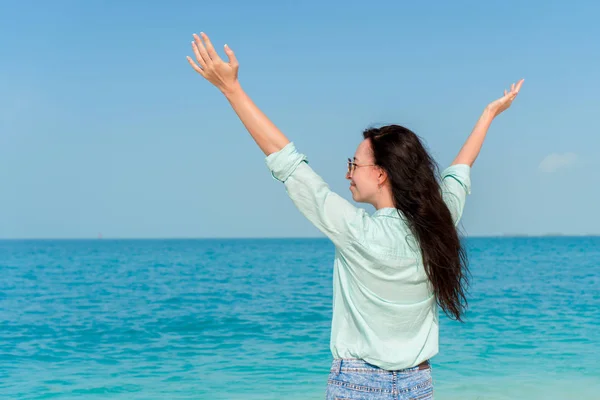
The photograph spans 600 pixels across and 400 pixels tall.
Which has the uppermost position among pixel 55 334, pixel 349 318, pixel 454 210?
pixel 454 210

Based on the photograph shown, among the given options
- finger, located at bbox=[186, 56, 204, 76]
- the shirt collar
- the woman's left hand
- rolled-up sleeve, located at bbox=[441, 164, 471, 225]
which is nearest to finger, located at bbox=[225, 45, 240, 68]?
the woman's left hand

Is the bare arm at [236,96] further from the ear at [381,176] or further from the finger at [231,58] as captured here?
the ear at [381,176]

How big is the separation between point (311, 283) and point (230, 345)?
1537 cm

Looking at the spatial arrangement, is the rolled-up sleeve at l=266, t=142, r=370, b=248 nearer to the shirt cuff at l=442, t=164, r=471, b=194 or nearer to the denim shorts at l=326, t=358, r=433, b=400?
the denim shorts at l=326, t=358, r=433, b=400

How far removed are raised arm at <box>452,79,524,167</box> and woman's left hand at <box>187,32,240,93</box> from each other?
0.92 meters

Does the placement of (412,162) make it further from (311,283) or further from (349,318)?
(311,283)

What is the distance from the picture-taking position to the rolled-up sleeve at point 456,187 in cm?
217

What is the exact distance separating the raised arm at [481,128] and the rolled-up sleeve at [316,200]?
706 millimetres

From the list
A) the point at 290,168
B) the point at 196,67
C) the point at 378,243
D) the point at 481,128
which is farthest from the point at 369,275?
the point at 481,128

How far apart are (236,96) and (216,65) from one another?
0.34 ft

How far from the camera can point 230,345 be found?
13305 mm

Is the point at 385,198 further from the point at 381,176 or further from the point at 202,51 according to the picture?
the point at 202,51

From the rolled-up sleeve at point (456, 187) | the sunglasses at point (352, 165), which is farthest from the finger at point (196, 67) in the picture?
the rolled-up sleeve at point (456, 187)

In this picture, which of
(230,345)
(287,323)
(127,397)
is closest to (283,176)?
(127,397)
